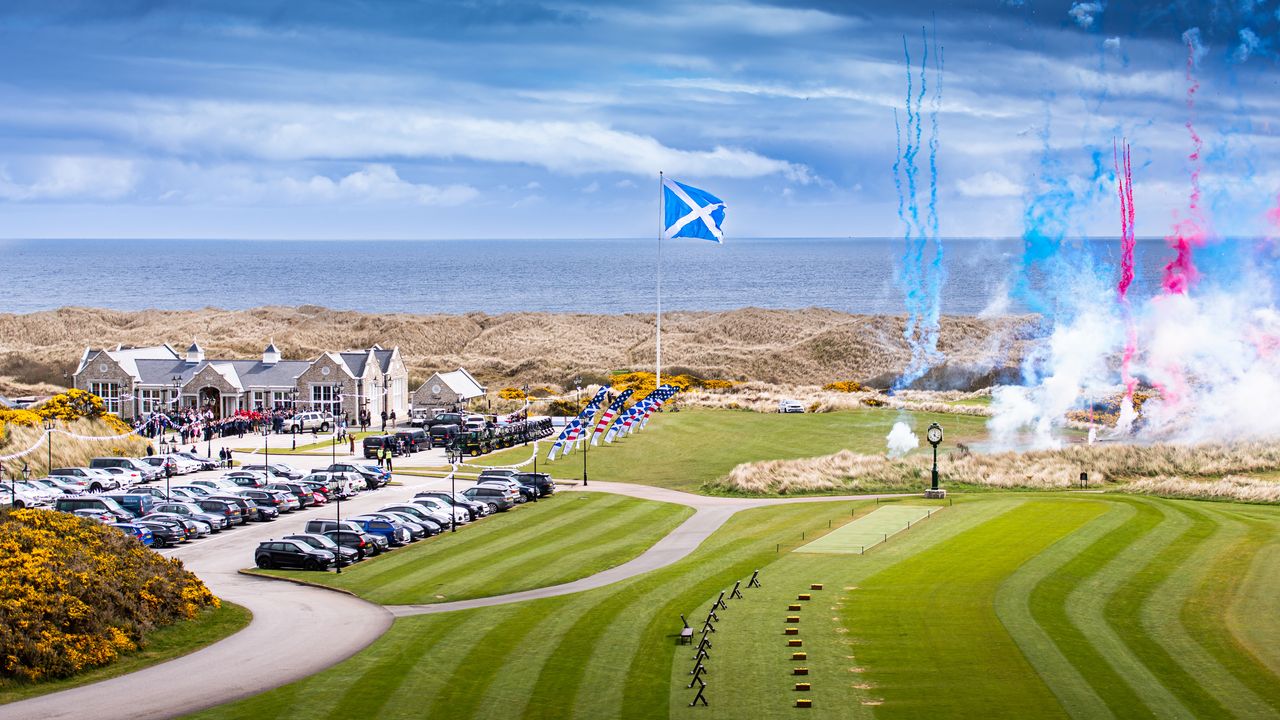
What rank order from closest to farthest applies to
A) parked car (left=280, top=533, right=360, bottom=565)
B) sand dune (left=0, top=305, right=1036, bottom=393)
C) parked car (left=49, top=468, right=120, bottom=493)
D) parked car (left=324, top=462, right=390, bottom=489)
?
parked car (left=280, top=533, right=360, bottom=565) → parked car (left=49, top=468, right=120, bottom=493) → parked car (left=324, top=462, right=390, bottom=489) → sand dune (left=0, top=305, right=1036, bottom=393)

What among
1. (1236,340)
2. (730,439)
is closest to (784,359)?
(730,439)

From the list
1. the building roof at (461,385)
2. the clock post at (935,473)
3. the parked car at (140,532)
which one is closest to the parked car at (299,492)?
the parked car at (140,532)

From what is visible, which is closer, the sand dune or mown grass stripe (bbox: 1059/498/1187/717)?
mown grass stripe (bbox: 1059/498/1187/717)

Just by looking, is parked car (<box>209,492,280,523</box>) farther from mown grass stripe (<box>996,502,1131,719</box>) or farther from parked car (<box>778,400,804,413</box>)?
parked car (<box>778,400,804,413</box>)

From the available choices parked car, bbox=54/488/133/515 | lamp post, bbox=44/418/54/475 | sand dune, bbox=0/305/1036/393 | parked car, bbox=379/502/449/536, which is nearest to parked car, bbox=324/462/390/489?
parked car, bbox=379/502/449/536

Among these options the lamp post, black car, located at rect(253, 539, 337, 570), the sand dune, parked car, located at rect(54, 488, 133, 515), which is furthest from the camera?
the sand dune

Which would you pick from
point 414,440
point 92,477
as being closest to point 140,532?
point 92,477

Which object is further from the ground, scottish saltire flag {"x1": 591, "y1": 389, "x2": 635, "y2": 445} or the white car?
scottish saltire flag {"x1": 591, "y1": 389, "x2": 635, "y2": 445}
